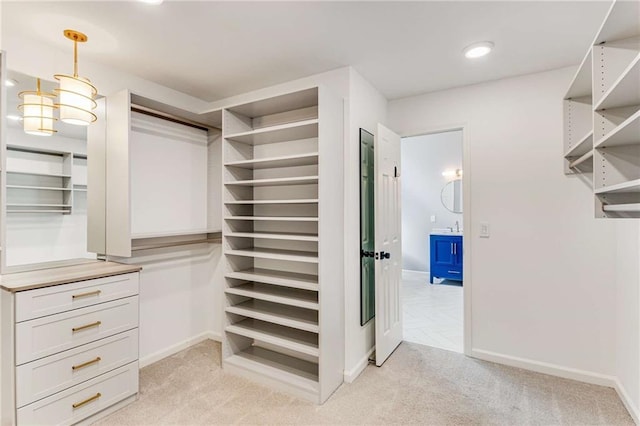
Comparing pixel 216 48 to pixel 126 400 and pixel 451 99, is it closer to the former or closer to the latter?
pixel 451 99

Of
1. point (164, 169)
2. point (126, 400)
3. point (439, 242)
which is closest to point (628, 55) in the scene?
point (164, 169)

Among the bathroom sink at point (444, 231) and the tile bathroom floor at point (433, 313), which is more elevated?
the bathroom sink at point (444, 231)

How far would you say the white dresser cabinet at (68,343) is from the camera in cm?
168

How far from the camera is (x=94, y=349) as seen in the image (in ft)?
6.47

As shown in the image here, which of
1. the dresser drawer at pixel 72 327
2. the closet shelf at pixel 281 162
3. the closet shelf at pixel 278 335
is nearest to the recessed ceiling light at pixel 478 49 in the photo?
the closet shelf at pixel 281 162

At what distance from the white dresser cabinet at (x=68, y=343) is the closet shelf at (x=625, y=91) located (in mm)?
2850

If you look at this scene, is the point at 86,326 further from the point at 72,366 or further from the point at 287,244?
the point at 287,244

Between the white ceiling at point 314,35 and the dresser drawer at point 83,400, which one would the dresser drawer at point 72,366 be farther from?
the white ceiling at point 314,35

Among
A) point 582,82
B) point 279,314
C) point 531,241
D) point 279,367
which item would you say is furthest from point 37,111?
point 531,241

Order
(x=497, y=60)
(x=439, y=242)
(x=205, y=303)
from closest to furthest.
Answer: (x=497, y=60)
(x=205, y=303)
(x=439, y=242)

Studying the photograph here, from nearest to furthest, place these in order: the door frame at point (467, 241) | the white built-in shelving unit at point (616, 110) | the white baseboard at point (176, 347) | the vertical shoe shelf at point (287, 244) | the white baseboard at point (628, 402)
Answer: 1. the white built-in shelving unit at point (616, 110)
2. the white baseboard at point (628, 402)
3. the vertical shoe shelf at point (287, 244)
4. the white baseboard at point (176, 347)
5. the door frame at point (467, 241)

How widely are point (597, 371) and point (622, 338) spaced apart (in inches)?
14.5

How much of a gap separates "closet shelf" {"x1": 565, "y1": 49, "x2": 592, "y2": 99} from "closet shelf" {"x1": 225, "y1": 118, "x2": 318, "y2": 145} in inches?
64.1

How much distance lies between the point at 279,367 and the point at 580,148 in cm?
280
